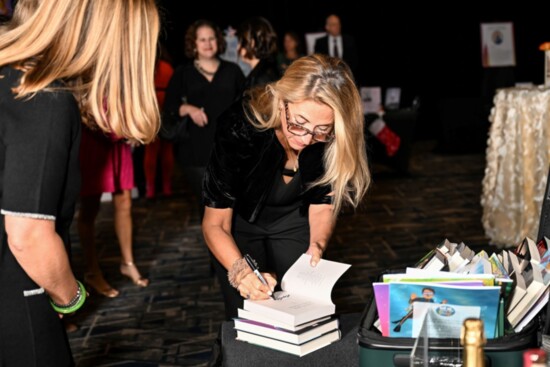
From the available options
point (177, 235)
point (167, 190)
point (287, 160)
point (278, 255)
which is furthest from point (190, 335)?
point (167, 190)

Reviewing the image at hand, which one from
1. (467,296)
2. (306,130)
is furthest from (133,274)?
(467,296)

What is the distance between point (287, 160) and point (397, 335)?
4.05 feet

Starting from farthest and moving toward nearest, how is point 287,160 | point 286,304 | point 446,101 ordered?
point 446,101 → point 287,160 → point 286,304

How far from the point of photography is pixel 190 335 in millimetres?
3936

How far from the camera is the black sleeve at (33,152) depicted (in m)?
1.47

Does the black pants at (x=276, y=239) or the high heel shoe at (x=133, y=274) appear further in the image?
the high heel shoe at (x=133, y=274)

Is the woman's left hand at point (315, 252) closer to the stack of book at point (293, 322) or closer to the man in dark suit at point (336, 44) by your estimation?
the stack of book at point (293, 322)

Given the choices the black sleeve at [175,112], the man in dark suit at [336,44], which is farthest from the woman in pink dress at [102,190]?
the man in dark suit at [336,44]

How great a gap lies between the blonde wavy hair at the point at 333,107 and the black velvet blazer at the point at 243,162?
0.05 metres

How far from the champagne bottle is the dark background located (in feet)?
34.8

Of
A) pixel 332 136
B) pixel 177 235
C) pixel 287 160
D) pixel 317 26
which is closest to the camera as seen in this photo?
pixel 332 136

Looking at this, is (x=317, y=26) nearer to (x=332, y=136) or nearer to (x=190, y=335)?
(x=190, y=335)

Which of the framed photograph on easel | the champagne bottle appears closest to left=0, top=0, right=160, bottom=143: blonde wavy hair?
the champagne bottle

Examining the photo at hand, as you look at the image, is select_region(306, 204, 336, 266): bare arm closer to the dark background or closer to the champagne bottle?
the champagne bottle
